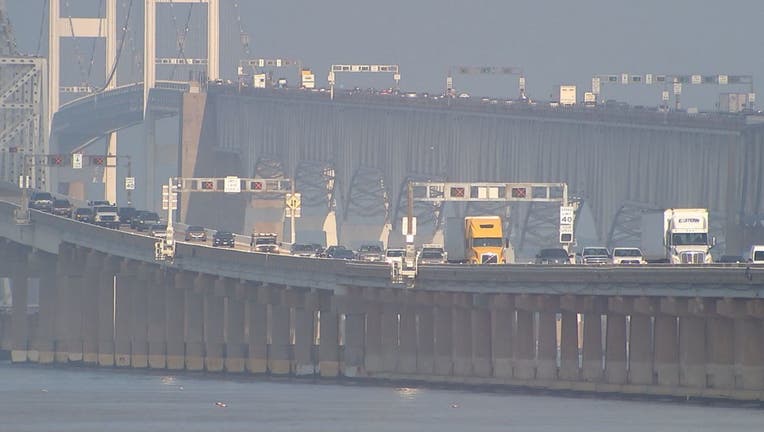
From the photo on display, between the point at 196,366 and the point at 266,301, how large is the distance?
7597 mm

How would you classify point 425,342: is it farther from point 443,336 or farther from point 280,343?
point 280,343

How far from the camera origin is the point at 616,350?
11456 centimetres

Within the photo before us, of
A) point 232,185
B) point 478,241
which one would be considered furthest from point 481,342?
point 232,185

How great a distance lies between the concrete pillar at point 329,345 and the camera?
444 ft

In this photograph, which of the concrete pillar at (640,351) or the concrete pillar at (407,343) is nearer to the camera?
the concrete pillar at (640,351)

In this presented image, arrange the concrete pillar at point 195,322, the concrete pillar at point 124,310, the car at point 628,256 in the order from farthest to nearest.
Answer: the concrete pillar at point 124,310 → the concrete pillar at point 195,322 → the car at point 628,256

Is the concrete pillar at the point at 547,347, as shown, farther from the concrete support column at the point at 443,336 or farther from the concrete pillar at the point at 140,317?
the concrete pillar at the point at 140,317

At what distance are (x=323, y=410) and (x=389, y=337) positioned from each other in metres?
19.5

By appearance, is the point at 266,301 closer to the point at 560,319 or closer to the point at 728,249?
the point at 560,319

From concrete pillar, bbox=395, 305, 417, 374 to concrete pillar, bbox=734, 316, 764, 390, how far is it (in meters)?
25.7

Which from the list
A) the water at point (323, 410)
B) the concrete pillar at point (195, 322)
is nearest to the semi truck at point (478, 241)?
the water at point (323, 410)

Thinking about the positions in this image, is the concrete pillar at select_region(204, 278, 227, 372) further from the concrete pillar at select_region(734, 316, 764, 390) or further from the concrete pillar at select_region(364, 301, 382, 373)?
the concrete pillar at select_region(734, 316, 764, 390)

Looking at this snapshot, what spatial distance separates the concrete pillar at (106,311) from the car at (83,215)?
4418 millimetres

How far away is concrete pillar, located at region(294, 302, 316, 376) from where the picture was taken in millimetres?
139375
